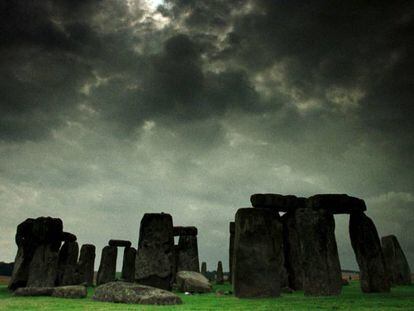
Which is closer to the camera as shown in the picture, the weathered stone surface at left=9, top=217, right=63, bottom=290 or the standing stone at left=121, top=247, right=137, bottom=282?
the weathered stone surface at left=9, top=217, right=63, bottom=290

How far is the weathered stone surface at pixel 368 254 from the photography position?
1073 cm

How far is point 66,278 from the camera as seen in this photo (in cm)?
1869

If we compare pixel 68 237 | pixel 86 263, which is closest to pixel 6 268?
pixel 86 263

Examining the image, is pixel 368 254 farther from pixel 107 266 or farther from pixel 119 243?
pixel 119 243

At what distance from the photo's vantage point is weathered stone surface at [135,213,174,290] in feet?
40.6

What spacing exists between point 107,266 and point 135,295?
1464 centimetres

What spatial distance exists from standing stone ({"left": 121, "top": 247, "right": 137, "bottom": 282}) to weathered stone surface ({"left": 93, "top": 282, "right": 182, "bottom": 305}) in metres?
14.5

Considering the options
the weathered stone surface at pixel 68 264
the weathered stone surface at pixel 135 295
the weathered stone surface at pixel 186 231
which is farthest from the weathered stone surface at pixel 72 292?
the weathered stone surface at pixel 186 231

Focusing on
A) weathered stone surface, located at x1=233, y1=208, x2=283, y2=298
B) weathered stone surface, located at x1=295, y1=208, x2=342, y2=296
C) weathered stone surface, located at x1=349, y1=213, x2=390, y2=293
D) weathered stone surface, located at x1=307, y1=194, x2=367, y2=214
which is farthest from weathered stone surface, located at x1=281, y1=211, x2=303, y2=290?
weathered stone surface, located at x1=233, y1=208, x2=283, y2=298

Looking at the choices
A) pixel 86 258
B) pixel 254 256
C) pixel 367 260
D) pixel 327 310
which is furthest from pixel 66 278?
pixel 327 310

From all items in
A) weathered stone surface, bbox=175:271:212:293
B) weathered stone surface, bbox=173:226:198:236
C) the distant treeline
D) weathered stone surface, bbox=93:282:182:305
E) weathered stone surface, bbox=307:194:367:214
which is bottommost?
weathered stone surface, bbox=93:282:182:305

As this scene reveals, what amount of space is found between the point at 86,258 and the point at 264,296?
15.5m

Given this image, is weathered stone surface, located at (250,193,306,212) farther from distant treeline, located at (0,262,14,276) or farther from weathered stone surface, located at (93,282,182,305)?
distant treeline, located at (0,262,14,276)

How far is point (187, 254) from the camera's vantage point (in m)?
21.0
